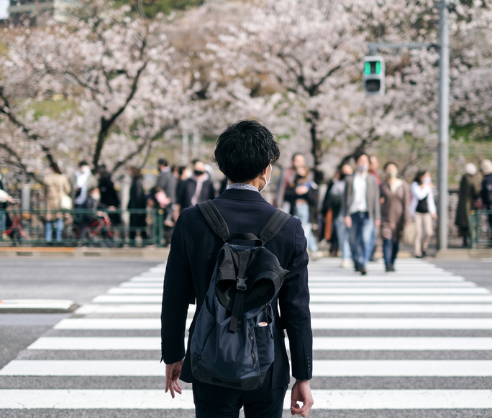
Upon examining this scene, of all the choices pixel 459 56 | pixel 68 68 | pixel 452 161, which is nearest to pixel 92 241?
pixel 68 68

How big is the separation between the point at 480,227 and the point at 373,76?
3.91m

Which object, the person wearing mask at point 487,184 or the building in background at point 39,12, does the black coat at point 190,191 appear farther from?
the building in background at point 39,12

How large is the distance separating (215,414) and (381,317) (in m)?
5.09

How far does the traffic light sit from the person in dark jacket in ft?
17.6

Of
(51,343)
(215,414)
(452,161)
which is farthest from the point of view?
(452,161)

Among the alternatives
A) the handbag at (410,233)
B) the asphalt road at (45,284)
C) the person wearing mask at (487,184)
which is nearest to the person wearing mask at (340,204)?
the handbag at (410,233)

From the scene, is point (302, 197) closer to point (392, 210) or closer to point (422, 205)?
point (392, 210)

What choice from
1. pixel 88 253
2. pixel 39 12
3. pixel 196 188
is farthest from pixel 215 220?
pixel 39 12

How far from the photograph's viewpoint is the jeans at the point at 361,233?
9.54 metres

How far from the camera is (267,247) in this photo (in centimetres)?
207

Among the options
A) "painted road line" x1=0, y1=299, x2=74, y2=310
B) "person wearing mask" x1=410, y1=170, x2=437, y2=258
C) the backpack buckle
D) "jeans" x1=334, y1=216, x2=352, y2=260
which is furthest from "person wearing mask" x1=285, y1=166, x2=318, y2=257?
the backpack buckle

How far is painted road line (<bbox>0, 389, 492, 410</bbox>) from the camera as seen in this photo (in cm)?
405

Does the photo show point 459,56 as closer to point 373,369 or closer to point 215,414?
point 373,369

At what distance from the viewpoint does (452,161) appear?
1178 inches
